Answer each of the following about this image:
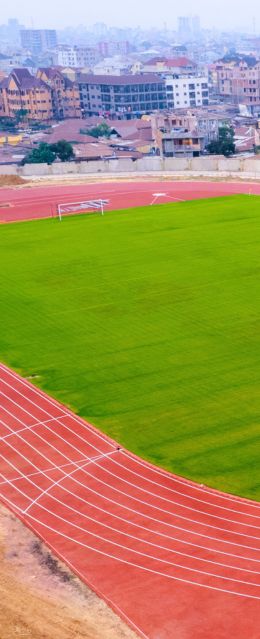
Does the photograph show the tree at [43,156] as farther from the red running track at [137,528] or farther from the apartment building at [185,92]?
the apartment building at [185,92]

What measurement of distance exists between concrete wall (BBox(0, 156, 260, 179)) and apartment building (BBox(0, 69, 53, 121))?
2834 inches

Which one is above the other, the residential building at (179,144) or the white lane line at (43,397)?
the white lane line at (43,397)

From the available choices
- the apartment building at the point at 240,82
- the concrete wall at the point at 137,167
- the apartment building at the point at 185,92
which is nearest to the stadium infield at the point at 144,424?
the concrete wall at the point at 137,167

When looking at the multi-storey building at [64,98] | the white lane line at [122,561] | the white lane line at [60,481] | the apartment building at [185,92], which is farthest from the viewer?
the apartment building at [185,92]

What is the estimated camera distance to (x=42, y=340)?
33531 mm

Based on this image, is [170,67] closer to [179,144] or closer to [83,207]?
[179,144]

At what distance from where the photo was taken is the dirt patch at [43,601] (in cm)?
1719

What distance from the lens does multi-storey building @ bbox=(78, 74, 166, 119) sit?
144875 millimetres

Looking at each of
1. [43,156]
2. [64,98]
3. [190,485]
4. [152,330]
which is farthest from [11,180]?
[64,98]

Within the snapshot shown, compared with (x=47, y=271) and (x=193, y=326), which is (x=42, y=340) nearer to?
(x=193, y=326)

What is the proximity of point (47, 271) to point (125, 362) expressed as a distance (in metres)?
14.0

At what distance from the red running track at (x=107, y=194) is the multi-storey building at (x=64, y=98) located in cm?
8319

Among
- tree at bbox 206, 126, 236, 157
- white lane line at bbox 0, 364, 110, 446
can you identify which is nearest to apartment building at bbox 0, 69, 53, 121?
tree at bbox 206, 126, 236, 157

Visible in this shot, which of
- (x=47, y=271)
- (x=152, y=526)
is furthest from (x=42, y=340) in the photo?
(x=152, y=526)
